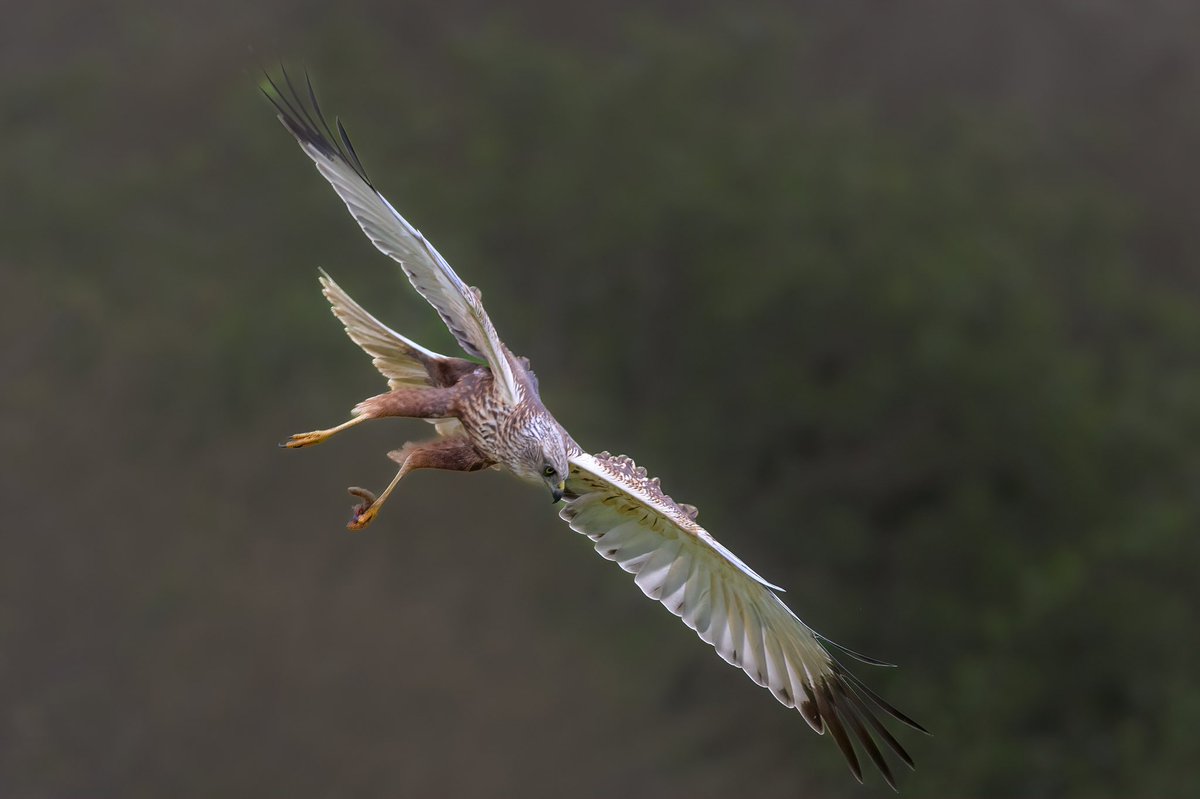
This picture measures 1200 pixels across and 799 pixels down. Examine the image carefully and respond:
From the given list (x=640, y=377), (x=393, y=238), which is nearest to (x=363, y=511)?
(x=393, y=238)

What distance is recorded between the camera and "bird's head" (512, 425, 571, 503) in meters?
5.84

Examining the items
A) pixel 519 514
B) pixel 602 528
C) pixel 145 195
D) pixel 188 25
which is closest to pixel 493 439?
pixel 602 528

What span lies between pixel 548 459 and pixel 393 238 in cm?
99

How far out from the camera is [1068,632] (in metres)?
18.9

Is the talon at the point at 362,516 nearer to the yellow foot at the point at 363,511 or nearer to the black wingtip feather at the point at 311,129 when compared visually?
the yellow foot at the point at 363,511

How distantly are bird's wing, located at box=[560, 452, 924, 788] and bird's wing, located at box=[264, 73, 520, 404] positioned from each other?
0.86m

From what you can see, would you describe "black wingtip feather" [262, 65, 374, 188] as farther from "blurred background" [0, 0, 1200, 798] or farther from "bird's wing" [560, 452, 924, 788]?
"blurred background" [0, 0, 1200, 798]

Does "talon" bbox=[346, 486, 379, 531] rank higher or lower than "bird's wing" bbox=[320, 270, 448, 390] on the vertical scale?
lower

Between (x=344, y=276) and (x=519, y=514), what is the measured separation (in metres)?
3.55

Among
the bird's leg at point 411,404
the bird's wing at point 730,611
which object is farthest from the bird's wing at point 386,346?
the bird's wing at point 730,611

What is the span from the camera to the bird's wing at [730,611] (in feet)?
21.1

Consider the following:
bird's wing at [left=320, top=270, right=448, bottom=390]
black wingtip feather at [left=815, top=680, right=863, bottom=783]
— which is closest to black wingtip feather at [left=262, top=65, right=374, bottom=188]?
bird's wing at [left=320, top=270, right=448, bottom=390]

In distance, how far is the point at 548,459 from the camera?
19.2 feet

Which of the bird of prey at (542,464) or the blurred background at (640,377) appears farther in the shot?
the blurred background at (640,377)
